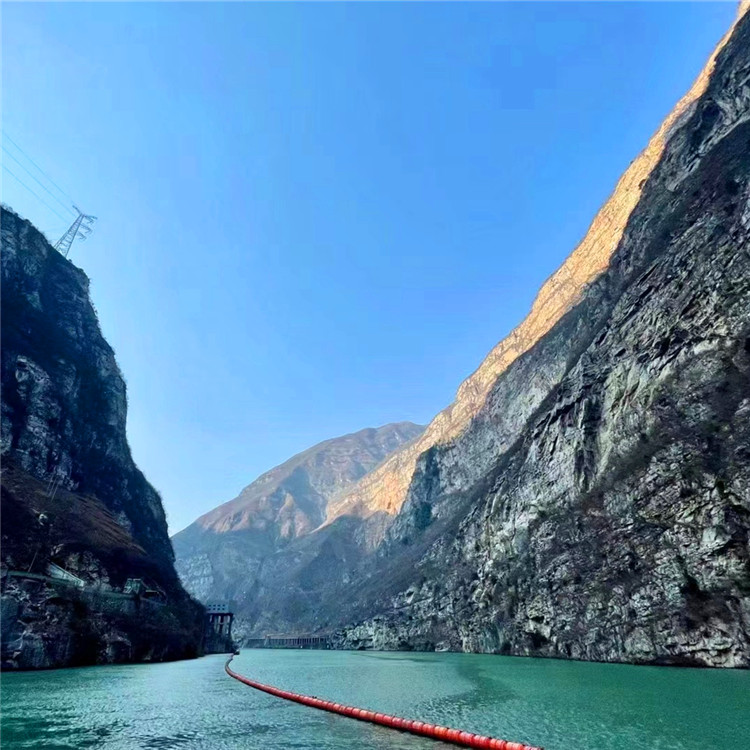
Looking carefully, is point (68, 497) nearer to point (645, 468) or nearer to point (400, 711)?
point (400, 711)

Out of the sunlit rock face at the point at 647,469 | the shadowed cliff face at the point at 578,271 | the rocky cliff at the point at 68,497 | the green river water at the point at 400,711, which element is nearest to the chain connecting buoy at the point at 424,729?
the green river water at the point at 400,711

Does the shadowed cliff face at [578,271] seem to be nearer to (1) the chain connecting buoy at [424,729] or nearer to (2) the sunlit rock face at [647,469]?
(2) the sunlit rock face at [647,469]

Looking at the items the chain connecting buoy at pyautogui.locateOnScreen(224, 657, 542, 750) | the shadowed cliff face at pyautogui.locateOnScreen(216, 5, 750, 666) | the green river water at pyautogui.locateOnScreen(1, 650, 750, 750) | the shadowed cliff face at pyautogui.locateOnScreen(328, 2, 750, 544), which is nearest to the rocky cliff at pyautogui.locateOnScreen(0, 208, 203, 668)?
the green river water at pyautogui.locateOnScreen(1, 650, 750, 750)

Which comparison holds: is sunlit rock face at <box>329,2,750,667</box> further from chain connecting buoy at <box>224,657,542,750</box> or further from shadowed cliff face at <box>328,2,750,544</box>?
chain connecting buoy at <box>224,657,542,750</box>

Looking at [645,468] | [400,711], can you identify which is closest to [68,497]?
[400,711]

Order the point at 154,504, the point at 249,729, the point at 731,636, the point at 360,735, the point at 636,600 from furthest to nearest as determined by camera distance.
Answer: the point at 154,504
the point at 636,600
the point at 731,636
the point at 249,729
the point at 360,735

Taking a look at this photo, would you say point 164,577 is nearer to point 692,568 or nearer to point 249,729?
point 249,729

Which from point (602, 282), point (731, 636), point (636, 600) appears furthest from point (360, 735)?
point (602, 282)
